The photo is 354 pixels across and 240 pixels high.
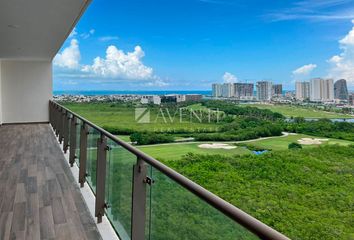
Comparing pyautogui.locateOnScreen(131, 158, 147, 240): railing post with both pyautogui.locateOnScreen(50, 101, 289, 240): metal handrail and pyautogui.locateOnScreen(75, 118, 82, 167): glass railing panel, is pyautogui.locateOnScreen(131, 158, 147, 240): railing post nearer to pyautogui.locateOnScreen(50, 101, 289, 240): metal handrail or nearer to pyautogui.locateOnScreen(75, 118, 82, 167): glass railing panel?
pyautogui.locateOnScreen(50, 101, 289, 240): metal handrail

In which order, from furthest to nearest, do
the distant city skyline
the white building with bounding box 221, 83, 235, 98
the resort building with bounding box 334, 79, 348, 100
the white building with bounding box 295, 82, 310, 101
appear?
the distant city skyline, the white building with bounding box 221, 83, 235, 98, the white building with bounding box 295, 82, 310, 101, the resort building with bounding box 334, 79, 348, 100

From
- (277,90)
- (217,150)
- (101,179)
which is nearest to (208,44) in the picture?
(277,90)

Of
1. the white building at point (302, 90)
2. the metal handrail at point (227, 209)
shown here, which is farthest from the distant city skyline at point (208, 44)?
the metal handrail at point (227, 209)

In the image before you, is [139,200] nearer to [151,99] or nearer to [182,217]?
[182,217]

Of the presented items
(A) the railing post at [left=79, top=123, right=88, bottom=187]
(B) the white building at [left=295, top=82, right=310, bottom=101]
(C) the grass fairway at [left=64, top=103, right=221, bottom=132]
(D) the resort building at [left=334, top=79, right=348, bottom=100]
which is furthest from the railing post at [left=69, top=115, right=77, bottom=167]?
(B) the white building at [left=295, top=82, right=310, bottom=101]

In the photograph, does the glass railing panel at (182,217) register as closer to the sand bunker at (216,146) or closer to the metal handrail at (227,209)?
the metal handrail at (227,209)
